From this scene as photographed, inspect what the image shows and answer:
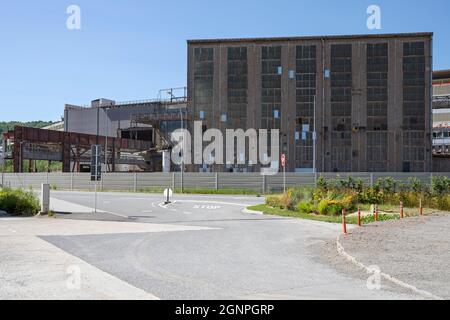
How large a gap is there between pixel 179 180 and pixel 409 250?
3911cm

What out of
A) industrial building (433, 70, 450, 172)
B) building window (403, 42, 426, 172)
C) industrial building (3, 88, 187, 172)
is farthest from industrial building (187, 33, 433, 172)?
industrial building (433, 70, 450, 172)

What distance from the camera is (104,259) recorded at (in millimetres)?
11203

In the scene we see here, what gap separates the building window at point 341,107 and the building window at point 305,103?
8.36 ft

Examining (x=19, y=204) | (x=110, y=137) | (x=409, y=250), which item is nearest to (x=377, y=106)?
(x=110, y=137)

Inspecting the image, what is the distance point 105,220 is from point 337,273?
13599mm

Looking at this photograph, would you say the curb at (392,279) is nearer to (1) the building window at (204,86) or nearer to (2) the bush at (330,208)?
(2) the bush at (330,208)

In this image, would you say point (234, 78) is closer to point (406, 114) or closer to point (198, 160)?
point (198, 160)

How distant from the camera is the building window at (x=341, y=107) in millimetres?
66562

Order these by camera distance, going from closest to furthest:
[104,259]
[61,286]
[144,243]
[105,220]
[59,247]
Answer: [61,286] → [104,259] → [59,247] → [144,243] → [105,220]

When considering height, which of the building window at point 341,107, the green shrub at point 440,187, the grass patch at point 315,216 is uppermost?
the building window at point 341,107

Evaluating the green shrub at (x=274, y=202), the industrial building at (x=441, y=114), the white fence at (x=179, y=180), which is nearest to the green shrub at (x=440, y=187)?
the green shrub at (x=274, y=202)

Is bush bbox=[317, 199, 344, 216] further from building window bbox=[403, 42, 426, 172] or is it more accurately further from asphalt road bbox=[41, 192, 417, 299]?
building window bbox=[403, 42, 426, 172]

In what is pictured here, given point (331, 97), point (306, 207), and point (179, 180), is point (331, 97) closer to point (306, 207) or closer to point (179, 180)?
point (179, 180)
